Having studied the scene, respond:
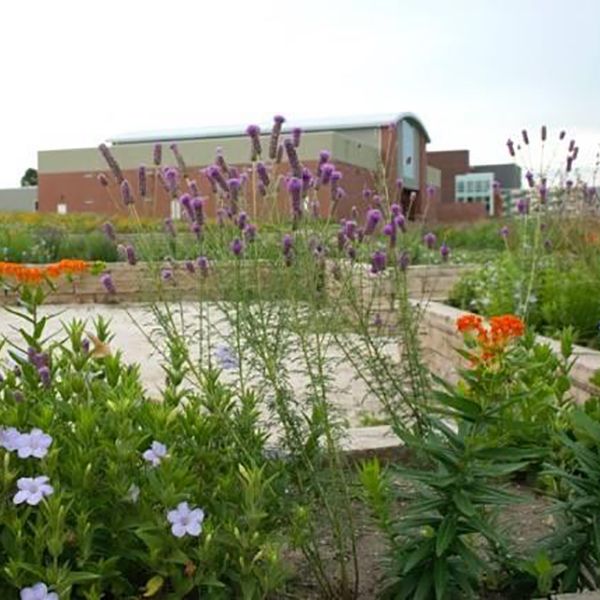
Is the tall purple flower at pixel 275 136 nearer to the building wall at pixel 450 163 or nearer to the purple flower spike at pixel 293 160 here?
the purple flower spike at pixel 293 160

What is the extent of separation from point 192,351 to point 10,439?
3448mm

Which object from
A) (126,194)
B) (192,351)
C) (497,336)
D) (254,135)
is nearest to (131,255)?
(126,194)

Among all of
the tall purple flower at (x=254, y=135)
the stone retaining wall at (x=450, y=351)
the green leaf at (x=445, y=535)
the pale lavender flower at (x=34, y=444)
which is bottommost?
the stone retaining wall at (x=450, y=351)

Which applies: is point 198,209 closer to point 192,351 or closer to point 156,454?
point 156,454

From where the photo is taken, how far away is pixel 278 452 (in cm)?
250

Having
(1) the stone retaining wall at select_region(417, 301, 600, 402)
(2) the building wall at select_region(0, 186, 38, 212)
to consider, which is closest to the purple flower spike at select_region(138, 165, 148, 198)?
(1) the stone retaining wall at select_region(417, 301, 600, 402)

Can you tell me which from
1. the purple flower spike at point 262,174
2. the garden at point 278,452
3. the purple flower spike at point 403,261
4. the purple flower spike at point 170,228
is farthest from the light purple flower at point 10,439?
the purple flower spike at point 403,261

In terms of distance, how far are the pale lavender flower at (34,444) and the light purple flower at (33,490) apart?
0.07 meters

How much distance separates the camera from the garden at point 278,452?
193 cm

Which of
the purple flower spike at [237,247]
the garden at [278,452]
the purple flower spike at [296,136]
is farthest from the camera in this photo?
the purple flower spike at [296,136]

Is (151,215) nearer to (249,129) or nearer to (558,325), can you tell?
(249,129)

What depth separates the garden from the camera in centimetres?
193

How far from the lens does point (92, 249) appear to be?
47.6 ft

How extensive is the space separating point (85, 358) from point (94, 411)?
34cm
